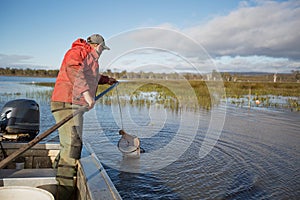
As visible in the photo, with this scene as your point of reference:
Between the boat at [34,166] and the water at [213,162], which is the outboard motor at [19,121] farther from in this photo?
the water at [213,162]

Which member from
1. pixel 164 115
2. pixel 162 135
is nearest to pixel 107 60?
pixel 162 135

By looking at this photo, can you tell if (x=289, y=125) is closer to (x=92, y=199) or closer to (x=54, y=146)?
(x=54, y=146)

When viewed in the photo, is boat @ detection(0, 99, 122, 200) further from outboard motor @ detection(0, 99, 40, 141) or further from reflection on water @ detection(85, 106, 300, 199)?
reflection on water @ detection(85, 106, 300, 199)

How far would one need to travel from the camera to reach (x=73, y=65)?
2855 millimetres

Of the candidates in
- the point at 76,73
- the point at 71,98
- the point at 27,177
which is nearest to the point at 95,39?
the point at 76,73

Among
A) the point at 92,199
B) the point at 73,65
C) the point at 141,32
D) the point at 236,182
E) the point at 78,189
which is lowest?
the point at 236,182

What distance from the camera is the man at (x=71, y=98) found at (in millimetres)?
2875

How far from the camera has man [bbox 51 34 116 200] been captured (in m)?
2.88

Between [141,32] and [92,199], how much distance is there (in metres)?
2.65

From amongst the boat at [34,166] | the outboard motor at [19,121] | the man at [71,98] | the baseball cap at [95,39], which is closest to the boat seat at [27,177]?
the boat at [34,166]

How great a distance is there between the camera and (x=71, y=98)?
2973 mm

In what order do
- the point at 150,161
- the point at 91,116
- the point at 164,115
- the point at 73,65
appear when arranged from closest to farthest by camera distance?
the point at 73,65
the point at 150,161
the point at 91,116
the point at 164,115

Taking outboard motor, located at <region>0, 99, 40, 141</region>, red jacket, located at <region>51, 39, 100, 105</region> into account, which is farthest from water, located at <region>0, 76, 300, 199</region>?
red jacket, located at <region>51, 39, 100, 105</region>

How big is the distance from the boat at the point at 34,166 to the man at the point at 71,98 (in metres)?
0.09
